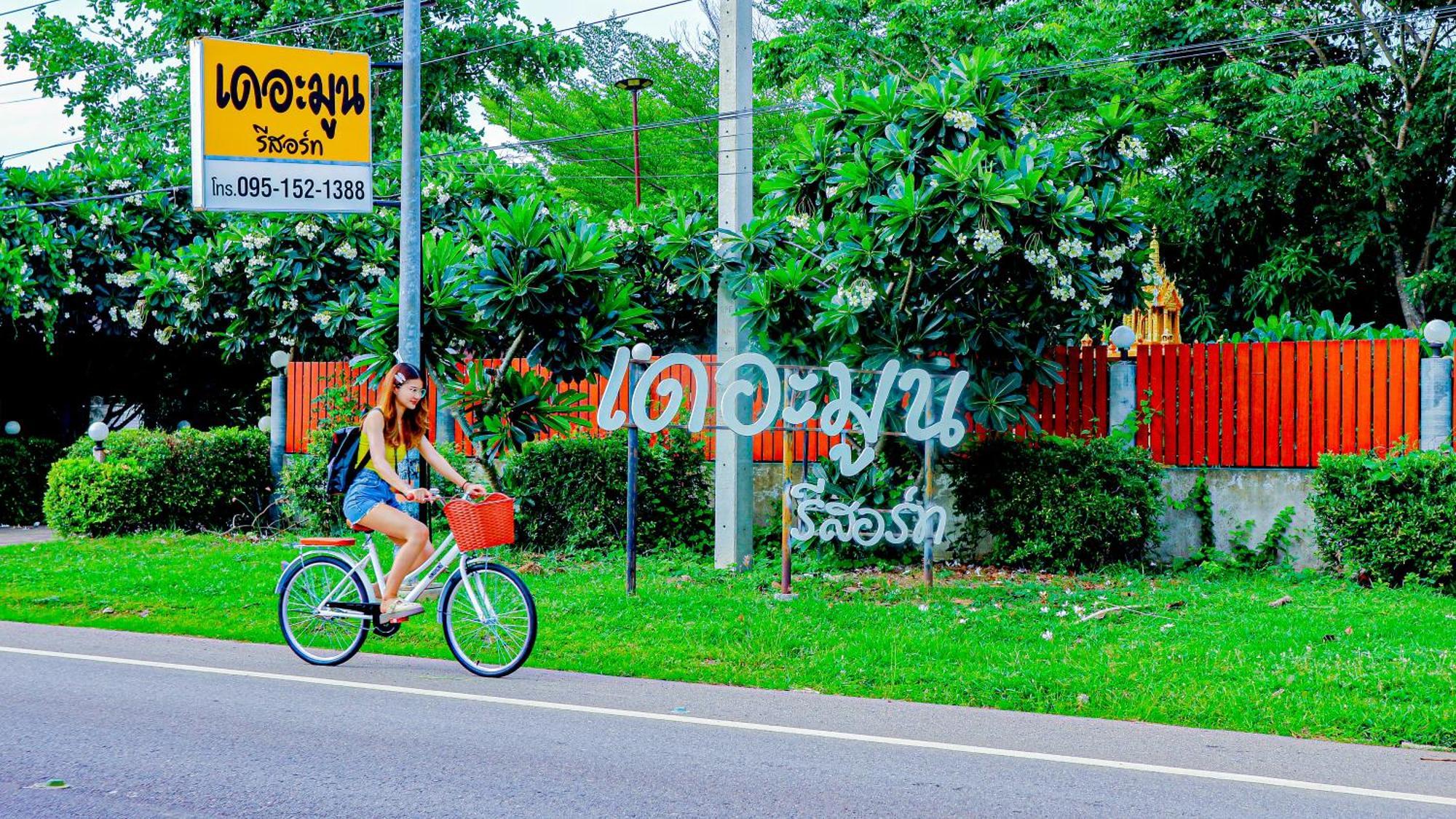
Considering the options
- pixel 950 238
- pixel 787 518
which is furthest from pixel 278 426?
pixel 950 238

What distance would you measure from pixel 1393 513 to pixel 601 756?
7440mm

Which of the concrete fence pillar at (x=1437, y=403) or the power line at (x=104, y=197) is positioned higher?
the power line at (x=104, y=197)

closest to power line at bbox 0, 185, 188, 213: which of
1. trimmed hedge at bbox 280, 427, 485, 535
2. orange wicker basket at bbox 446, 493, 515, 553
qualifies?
trimmed hedge at bbox 280, 427, 485, 535

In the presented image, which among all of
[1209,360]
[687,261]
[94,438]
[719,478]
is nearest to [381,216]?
[94,438]

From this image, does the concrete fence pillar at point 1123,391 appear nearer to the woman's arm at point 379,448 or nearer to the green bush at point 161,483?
the woman's arm at point 379,448

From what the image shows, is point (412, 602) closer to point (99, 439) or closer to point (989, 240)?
point (989, 240)

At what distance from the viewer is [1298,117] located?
20.4m

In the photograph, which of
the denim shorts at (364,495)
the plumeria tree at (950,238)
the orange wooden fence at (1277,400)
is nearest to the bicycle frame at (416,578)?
the denim shorts at (364,495)

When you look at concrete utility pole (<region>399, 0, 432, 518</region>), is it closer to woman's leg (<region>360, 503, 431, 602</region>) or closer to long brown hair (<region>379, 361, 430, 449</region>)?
long brown hair (<region>379, 361, 430, 449</region>)

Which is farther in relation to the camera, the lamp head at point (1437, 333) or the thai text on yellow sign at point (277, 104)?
the thai text on yellow sign at point (277, 104)

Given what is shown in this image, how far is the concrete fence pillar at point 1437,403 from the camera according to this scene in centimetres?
1157

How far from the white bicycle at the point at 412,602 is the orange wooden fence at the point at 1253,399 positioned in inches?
220

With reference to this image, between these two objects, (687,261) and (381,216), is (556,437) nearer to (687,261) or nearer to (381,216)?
(687,261)

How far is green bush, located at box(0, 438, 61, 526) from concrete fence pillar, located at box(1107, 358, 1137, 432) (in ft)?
48.4
